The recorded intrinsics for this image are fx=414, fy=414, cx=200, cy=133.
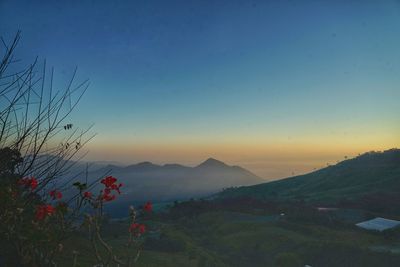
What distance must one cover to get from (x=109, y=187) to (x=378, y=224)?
19.6m

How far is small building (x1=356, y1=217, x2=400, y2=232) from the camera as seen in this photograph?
2064 centimetres

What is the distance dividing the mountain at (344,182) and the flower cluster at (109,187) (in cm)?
3112

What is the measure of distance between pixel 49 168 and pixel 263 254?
13166 mm

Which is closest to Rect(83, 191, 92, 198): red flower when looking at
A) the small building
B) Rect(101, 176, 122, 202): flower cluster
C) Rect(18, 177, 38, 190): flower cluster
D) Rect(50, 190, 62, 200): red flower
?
Rect(101, 176, 122, 202): flower cluster

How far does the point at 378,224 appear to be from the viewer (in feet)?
70.6

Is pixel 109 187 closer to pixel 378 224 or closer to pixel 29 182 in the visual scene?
pixel 29 182

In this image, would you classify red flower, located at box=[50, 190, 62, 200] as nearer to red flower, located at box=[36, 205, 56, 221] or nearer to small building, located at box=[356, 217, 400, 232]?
red flower, located at box=[36, 205, 56, 221]

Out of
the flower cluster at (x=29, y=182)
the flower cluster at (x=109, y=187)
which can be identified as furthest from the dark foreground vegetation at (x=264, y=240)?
the flower cluster at (x=29, y=182)

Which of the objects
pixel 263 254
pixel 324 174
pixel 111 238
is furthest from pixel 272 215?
pixel 324 174

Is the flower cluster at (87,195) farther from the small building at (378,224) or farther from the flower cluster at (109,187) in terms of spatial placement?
the small building at (378,224)

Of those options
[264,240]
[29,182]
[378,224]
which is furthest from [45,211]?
[378,224]

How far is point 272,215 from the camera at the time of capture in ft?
87.5

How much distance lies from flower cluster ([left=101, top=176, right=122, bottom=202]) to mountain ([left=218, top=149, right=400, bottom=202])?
3112cm

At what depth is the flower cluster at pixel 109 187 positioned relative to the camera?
536cm
